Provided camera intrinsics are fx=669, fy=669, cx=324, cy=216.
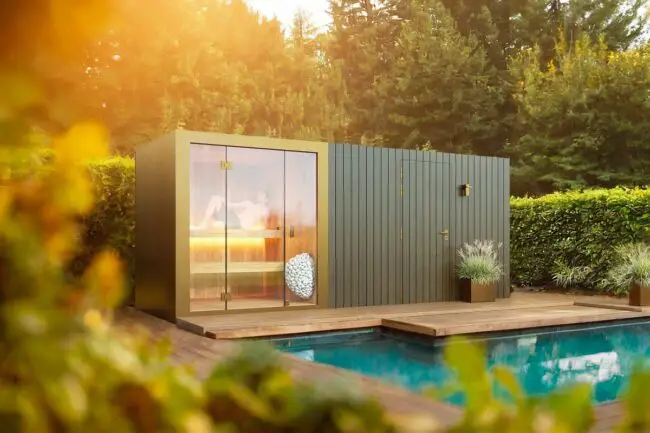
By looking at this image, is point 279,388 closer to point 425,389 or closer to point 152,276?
point 425,389

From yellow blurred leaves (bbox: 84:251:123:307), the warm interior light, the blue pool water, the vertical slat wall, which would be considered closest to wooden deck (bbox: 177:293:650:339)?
the blue pool water

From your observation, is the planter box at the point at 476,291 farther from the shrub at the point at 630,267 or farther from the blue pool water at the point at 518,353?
the shrub at the point at 630,267

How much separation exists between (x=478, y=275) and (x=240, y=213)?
10.7 feet

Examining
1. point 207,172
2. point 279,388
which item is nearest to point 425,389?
point 279,388

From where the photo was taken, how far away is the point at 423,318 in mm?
6988

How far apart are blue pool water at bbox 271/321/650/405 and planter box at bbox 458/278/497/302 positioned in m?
1.43

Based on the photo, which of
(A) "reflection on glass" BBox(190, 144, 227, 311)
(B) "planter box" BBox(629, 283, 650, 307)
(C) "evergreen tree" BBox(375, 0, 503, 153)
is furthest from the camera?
(C) "evergreen tree" BBox(375, 0, 503, 153)

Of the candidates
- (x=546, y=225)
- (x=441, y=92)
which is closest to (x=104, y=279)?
(x=546, y=225)

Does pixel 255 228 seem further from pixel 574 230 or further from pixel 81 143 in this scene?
pixel 81 143

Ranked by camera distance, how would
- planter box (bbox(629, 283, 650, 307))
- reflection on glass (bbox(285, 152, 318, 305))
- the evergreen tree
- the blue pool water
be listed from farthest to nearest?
the evergreen tree, planter box (bbox(629, 283, 650, 307)), reflection on glass (bbox(285, 152, 318, 305)), the blue pool water

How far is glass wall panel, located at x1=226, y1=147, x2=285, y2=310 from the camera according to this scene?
23.9 feet

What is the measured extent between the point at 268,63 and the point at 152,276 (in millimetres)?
13342

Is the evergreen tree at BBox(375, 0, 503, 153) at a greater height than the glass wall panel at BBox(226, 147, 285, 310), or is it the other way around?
the evergreen tree at BBox(375, 0, 503, 153)

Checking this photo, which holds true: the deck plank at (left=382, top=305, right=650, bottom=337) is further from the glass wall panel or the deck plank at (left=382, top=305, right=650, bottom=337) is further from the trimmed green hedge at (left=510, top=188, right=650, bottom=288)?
the trimmed green hedge at (left=510, top=188, right=650, bottom=288)
